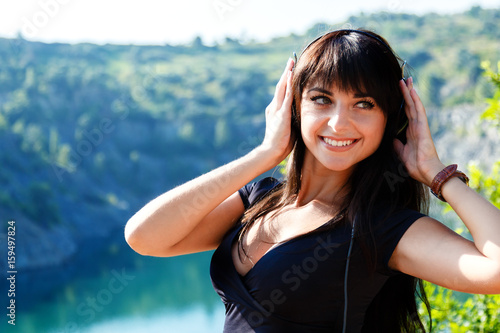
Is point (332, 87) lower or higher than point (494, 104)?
lower

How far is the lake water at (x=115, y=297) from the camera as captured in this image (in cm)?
1641

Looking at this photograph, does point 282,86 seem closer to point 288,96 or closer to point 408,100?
point 288,96

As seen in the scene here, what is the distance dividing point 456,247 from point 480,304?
135 centimetres

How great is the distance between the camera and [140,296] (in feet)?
65.9

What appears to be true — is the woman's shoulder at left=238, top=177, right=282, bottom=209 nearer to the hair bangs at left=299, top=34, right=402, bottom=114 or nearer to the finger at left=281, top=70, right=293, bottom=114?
the finger at left=281, top=70, right=293, bottom=114

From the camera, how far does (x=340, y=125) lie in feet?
4.35

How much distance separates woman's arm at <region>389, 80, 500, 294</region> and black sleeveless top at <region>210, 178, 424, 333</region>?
0.12 feet

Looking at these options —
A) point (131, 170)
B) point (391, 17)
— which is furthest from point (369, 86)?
point (391, 17)

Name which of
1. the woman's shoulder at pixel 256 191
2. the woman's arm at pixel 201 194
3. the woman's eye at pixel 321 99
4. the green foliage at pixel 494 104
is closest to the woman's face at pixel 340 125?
the woman's eye at pixel 321 99

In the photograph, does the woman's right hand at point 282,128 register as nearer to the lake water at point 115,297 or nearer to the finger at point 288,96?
the finger at point 288,96

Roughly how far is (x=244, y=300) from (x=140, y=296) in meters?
19.6

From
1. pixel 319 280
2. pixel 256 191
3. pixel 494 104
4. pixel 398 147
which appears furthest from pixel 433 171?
pixel 494 104

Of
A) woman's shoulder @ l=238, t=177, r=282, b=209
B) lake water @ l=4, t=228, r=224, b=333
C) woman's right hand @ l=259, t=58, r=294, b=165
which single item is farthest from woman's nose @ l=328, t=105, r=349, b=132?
lake water @ l=4, t=228, r=224, b=333

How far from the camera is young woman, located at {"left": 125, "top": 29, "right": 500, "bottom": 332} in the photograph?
1.23 metres
